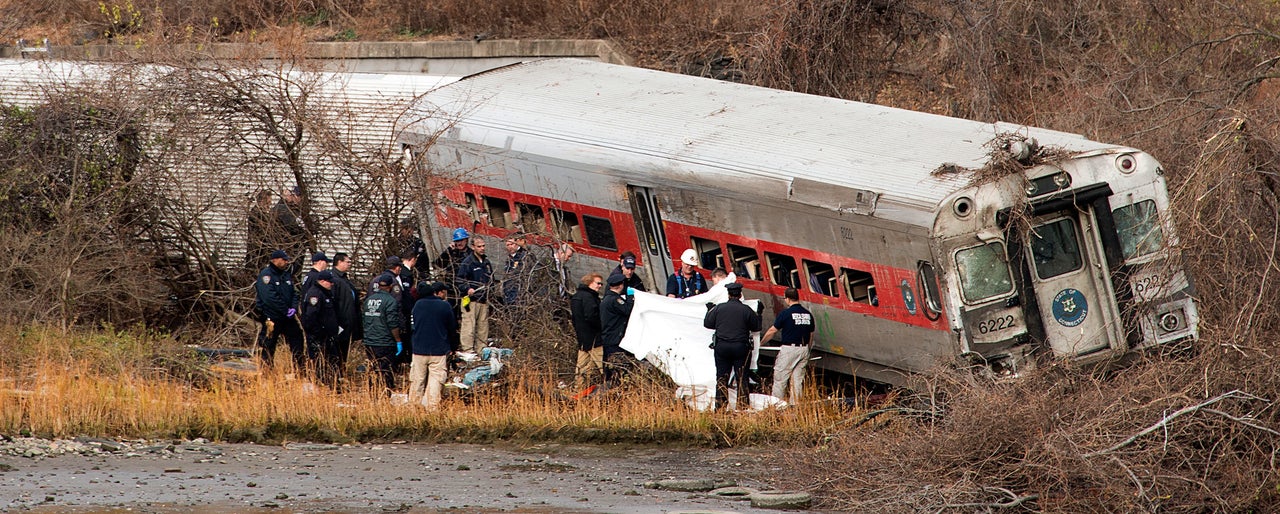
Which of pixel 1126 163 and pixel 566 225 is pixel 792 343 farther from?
pixel 566 225

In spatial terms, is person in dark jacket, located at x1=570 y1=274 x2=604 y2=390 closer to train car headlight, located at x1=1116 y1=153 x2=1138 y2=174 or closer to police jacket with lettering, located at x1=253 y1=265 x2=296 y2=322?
police jacket with lettering, located at x1=253 y1=265 x2=296 y2=322

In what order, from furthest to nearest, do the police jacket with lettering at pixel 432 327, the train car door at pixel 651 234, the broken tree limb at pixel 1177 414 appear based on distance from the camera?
the train car door at pixel 651 234, the police jacket with lettering at pixel 432 327, the broken tree limb at pixel 1177 414

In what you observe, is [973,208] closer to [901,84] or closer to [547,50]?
[901,84]

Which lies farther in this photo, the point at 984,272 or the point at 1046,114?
the point at 1046,114

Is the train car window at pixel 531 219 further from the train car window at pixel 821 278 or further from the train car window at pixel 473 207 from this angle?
the train car window at pixel 821 278

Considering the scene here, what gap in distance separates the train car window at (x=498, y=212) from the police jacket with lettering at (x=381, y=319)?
8.18 ft

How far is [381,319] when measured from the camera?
15.0 metres

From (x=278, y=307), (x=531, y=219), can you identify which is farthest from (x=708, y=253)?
(x=278, y=307)

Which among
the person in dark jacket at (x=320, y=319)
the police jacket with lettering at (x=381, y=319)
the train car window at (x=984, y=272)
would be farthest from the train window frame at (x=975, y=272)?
the person in dark jacket at (x=320, y=319)

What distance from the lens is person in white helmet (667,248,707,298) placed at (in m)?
15.1

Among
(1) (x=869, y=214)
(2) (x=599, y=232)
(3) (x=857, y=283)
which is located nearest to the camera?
(1) (x=869, y=214)

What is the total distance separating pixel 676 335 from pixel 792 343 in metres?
1.30

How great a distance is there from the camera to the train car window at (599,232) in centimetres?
1608

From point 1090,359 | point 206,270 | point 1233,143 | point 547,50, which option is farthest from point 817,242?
point 547,50
